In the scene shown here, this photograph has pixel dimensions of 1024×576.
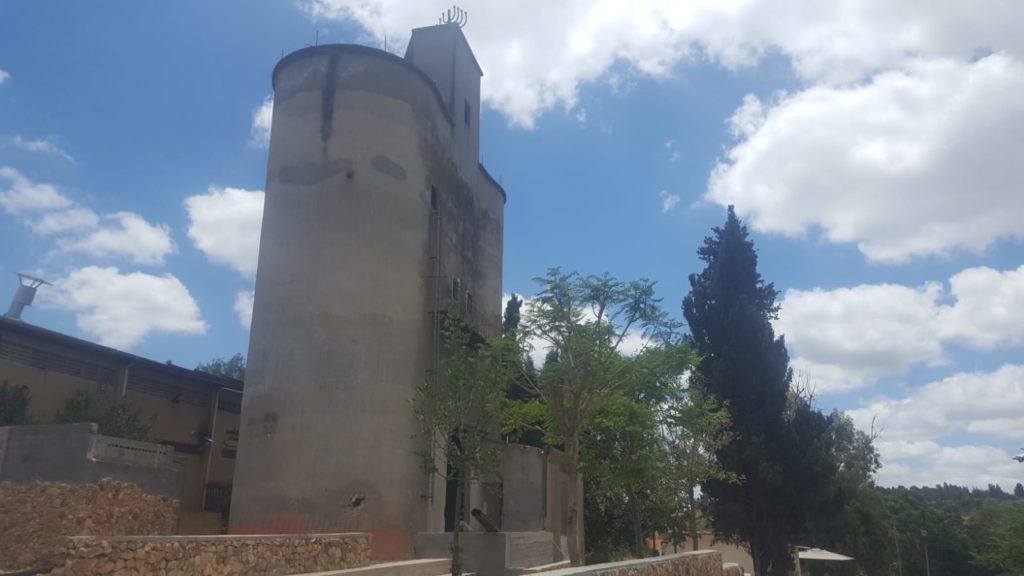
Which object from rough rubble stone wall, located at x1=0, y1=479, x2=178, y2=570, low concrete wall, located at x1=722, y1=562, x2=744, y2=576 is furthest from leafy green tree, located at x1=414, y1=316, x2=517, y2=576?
low concrete wall, located at x1=722, y1=562, x2=744, y2=576

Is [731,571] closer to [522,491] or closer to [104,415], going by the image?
[522,491]

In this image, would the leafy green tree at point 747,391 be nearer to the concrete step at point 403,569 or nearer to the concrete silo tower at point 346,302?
the concrete silo tower at point 346,302

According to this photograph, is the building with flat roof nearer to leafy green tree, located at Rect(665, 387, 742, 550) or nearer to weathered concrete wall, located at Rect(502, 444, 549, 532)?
weathered concrete wall, located at Rect(502, 444, 549, 532)

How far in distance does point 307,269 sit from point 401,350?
3645mm

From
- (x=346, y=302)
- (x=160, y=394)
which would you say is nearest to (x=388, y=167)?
(x=346, y=302)

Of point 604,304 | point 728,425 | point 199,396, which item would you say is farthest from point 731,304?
point 199,396

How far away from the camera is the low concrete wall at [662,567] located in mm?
8547

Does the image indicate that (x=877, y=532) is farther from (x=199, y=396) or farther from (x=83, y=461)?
(x=83, y=461)

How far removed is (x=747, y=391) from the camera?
3022 cm

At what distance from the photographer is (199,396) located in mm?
28359

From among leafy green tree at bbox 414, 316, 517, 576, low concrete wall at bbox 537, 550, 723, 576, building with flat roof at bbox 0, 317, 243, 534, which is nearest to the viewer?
low concrete wall at bbox 537, 550, 723, 576

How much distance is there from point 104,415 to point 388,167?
436 inches

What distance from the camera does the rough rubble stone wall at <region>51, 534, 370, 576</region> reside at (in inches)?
372

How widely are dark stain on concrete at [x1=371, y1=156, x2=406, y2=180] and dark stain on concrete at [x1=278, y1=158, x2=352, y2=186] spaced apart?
32.8 inches
